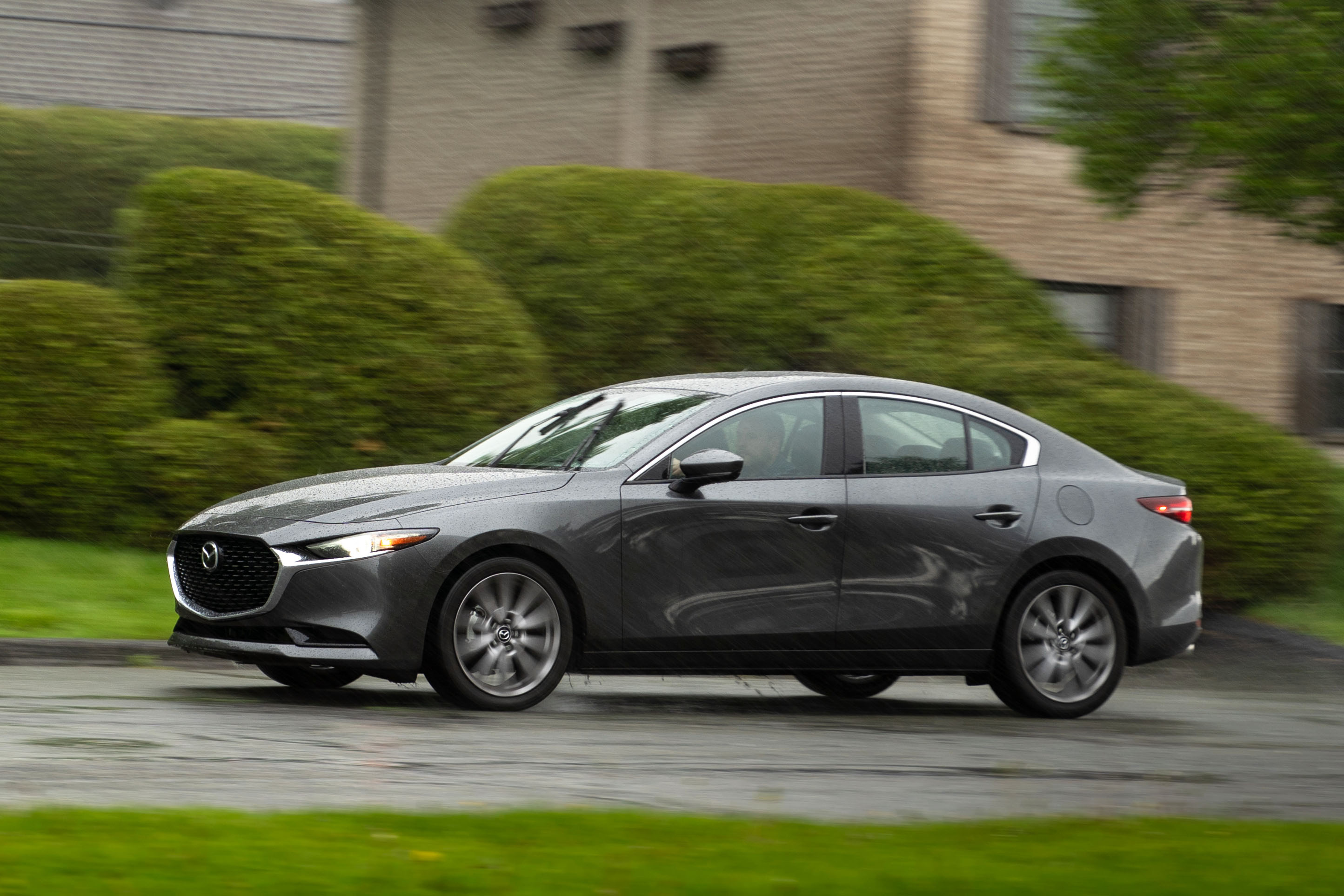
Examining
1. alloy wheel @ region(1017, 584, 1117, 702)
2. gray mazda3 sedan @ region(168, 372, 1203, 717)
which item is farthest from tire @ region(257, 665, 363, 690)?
alloy wheel @ region(1017, 584, 1117, 702)

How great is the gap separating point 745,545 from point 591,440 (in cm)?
92

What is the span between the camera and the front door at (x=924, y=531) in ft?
31.0

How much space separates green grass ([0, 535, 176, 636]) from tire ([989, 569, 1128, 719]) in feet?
15.7

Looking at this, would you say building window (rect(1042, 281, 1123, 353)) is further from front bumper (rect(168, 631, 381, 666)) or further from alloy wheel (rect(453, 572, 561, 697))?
front bumper (rect(168, 631, 381, 666))

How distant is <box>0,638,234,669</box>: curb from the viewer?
10.4 m

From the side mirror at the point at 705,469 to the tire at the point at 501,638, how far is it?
0.77 metres

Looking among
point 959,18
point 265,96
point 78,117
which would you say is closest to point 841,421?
point 959,18

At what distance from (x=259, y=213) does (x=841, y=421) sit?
6.46 metres

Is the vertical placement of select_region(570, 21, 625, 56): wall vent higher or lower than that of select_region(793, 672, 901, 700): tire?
higher

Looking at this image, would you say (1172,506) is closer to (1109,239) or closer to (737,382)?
(737,382)

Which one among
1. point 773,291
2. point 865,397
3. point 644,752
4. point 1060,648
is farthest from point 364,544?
point 773,291

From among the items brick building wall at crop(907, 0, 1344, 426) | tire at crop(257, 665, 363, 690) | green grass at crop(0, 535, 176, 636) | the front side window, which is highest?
brick building wall at crop(907, 0, 1344, 426)

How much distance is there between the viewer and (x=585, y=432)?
377 inches

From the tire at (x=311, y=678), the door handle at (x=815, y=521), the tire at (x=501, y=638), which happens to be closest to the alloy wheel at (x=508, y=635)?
the tire at (x=501, y=638)
